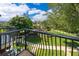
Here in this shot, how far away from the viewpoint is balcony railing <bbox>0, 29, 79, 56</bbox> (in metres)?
2.36

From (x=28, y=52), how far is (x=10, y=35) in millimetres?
316

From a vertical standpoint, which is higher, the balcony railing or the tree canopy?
the tree canopy

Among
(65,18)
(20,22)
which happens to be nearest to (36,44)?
(20,22)

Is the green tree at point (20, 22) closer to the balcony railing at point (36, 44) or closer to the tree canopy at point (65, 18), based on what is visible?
the balcony railing at point (36, 44)

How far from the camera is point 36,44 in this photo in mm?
2424

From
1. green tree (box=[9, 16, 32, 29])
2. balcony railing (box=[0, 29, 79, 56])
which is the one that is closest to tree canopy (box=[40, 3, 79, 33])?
balcony railing (box=[0, 29, 79, 56])

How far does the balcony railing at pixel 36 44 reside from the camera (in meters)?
2.36

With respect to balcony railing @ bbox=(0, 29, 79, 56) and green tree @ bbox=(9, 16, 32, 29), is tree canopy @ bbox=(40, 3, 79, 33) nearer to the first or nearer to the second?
balcony railing @ bbox=(0, 29, 79, 56)

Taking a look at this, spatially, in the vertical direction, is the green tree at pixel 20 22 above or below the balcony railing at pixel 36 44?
above

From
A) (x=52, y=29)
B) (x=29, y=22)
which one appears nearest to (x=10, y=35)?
(x=29, y=22)

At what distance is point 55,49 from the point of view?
7.88 ft

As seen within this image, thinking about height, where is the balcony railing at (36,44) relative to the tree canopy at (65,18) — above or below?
below

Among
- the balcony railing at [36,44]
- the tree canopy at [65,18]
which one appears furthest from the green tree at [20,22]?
the tree canopy at [65,18]

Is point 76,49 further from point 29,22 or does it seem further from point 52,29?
point 29,22
